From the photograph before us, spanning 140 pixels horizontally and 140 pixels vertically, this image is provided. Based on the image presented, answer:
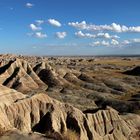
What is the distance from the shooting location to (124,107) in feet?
Result: 289

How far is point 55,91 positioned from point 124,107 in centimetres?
2327

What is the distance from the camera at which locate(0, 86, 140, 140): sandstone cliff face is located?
145 feet

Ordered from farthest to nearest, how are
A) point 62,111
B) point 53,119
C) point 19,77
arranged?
1. point 19,77
2. point 62,111
3. point 53,119

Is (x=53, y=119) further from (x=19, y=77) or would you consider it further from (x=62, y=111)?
(x=19, y=77)

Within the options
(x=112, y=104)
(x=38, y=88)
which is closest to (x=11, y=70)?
(x=38, y=88)

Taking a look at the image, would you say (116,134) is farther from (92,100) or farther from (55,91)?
(55,91)

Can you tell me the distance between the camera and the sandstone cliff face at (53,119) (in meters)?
44.1

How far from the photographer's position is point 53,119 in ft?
156

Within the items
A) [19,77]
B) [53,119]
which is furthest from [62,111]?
[19,77]

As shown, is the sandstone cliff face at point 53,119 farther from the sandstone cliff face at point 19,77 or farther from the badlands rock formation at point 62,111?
the sandstone cliff face at point 19,77

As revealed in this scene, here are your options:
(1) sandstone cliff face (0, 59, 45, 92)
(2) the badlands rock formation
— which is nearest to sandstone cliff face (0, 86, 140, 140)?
(2) the badlands rock formation

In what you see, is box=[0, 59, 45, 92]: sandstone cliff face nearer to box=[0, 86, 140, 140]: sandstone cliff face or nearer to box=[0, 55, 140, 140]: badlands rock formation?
box=[0, 55, 140, 140]: badlands rock formation

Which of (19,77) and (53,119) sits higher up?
(53,119)

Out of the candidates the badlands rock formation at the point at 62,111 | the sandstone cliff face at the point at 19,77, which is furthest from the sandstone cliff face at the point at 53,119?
the sandstone cliff face at the point at 19,77
